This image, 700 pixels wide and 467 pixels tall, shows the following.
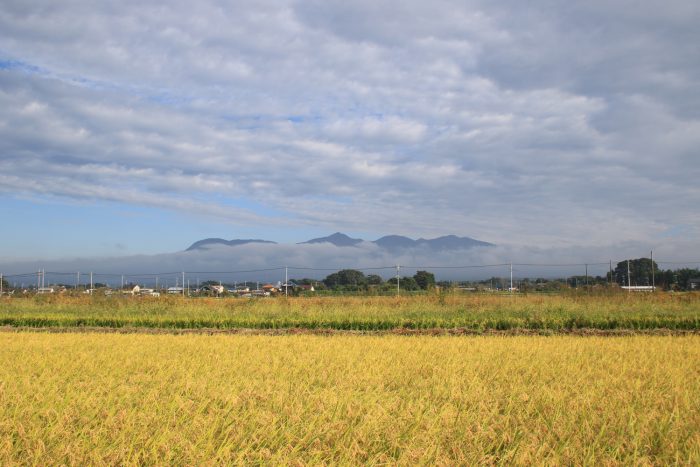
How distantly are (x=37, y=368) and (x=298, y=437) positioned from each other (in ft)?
17.5

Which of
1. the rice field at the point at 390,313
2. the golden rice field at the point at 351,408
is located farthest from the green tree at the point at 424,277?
the golden rice field at the point at 351,408

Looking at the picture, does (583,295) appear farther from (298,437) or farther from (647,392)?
(298,437)

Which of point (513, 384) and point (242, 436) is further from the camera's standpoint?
point (513, 384)

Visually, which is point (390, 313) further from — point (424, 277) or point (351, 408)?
point (424, 277)

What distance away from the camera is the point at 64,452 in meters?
3.59

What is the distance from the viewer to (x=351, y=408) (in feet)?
16.1

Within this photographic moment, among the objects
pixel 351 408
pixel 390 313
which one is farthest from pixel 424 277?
pixel 351 408

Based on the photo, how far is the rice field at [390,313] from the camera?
1614cm

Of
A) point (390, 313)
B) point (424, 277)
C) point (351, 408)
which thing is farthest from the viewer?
point (424, 277)

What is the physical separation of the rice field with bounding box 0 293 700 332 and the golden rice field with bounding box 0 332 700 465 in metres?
7.30

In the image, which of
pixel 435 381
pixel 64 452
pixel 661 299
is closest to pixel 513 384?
pixel 435 381

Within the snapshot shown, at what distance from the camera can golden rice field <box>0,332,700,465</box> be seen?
Answer: 148 inches

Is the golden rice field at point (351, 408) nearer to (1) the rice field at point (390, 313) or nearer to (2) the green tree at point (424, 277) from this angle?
(1) the rice field at point (390, 313)

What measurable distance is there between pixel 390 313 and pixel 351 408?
13601mm
